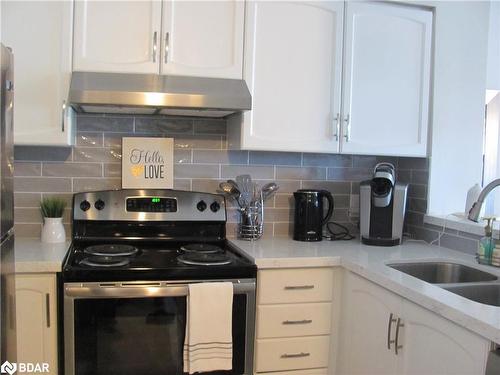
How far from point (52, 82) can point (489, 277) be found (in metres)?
1.99

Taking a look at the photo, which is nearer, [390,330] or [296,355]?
[390,330]

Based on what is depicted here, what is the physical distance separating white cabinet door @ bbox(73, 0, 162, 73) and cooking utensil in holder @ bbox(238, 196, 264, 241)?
32.5 inches

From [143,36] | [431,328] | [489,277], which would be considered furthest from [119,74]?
[489,277]

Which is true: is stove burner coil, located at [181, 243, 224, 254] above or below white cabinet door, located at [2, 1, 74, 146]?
below

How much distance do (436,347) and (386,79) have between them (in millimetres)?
1421

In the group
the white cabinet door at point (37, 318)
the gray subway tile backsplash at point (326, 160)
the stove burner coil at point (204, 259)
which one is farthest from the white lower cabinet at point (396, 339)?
the white cabinet door at point (37, 318)

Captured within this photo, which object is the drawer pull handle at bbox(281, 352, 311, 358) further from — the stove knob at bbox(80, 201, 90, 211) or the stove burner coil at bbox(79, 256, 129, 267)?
the stove knob at bbox(80, 201, 90, 211)

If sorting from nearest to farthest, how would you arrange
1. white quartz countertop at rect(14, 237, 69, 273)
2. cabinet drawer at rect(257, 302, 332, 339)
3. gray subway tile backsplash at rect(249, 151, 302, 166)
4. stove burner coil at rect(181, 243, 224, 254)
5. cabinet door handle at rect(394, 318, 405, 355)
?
cabinet door handle at rect(394, 318, 405, 355) < white quartz countertop at rect(14, 237, 69, 273) < cabinet drawer at rect(257, 302, 332, 339) < stove burner coil at rect(181, 243, 224, 254) < gray subway tile backsplash at rect(249, 151, 302, 166)

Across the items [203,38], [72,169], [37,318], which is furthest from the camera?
[72,169]

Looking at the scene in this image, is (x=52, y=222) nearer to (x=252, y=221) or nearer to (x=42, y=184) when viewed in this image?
(x=42, y=184)

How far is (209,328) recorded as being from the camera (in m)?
2.06

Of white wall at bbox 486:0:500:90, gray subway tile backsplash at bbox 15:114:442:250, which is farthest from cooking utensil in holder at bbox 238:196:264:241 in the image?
white wall at bbox 486:0:500:90

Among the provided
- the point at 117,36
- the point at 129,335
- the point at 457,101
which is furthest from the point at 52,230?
the point at 457,101

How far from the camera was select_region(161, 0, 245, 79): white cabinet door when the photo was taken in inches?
89.1
